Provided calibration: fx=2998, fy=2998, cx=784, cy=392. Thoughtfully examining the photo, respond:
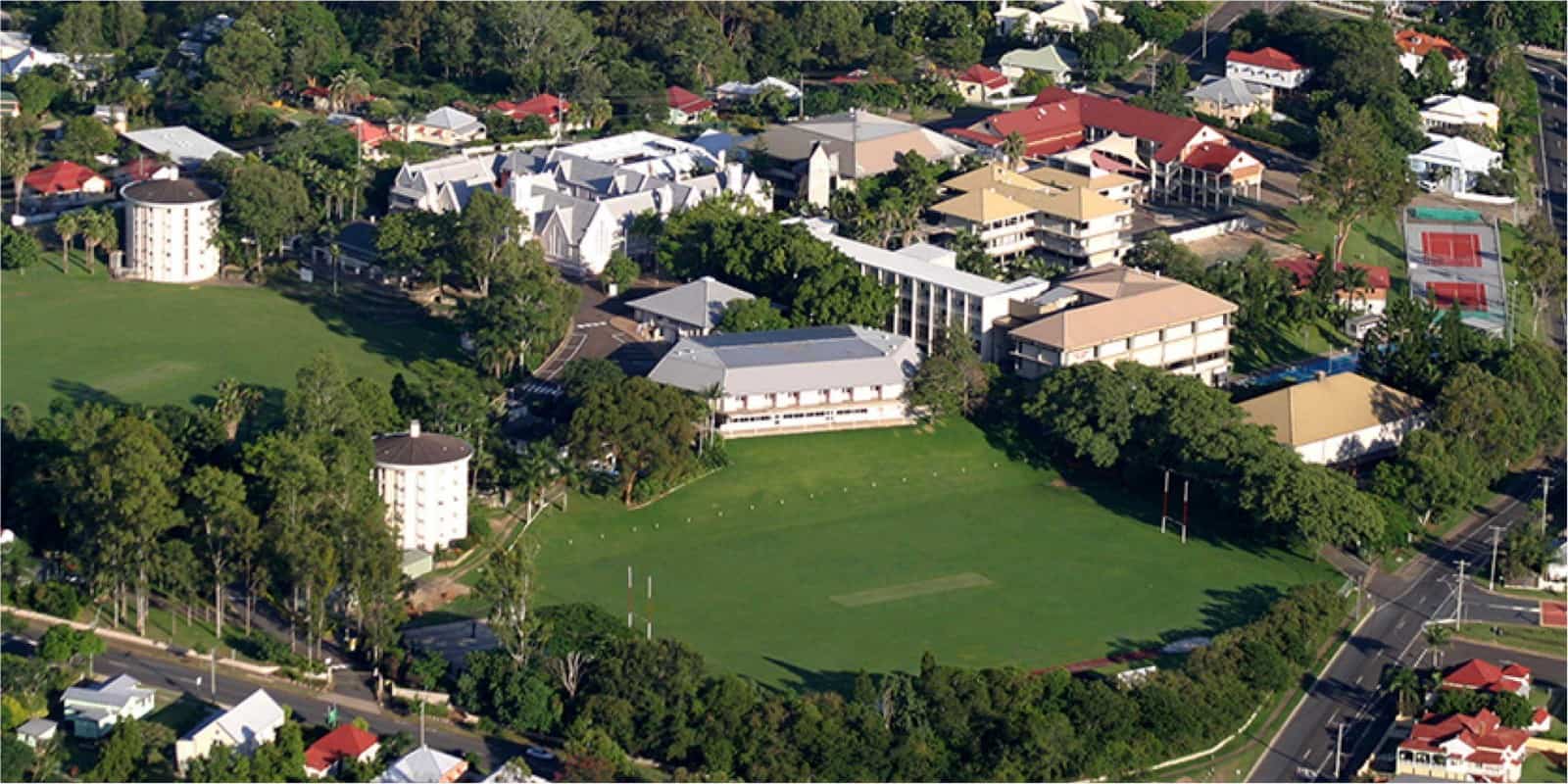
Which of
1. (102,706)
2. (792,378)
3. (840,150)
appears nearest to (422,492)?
(102,706)

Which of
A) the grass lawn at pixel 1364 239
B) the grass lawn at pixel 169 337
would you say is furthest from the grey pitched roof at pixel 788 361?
the grass lawn at pixel 1364 239

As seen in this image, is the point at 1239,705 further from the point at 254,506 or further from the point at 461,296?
the point at 461,296

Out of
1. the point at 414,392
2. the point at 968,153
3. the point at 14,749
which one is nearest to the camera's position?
the point at 14,749

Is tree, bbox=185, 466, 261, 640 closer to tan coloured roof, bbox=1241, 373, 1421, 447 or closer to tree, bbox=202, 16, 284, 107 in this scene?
tan coloured roof, bbox=1241, 373, 1421, 447

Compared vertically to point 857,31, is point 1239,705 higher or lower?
lower

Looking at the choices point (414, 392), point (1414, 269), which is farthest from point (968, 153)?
point (414, 392)

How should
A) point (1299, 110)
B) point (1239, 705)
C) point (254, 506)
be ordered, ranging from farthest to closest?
point (1299, 110), point (254, 506), point (1239, 705)

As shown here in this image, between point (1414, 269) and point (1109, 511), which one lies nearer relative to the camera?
point (1109, 511)
